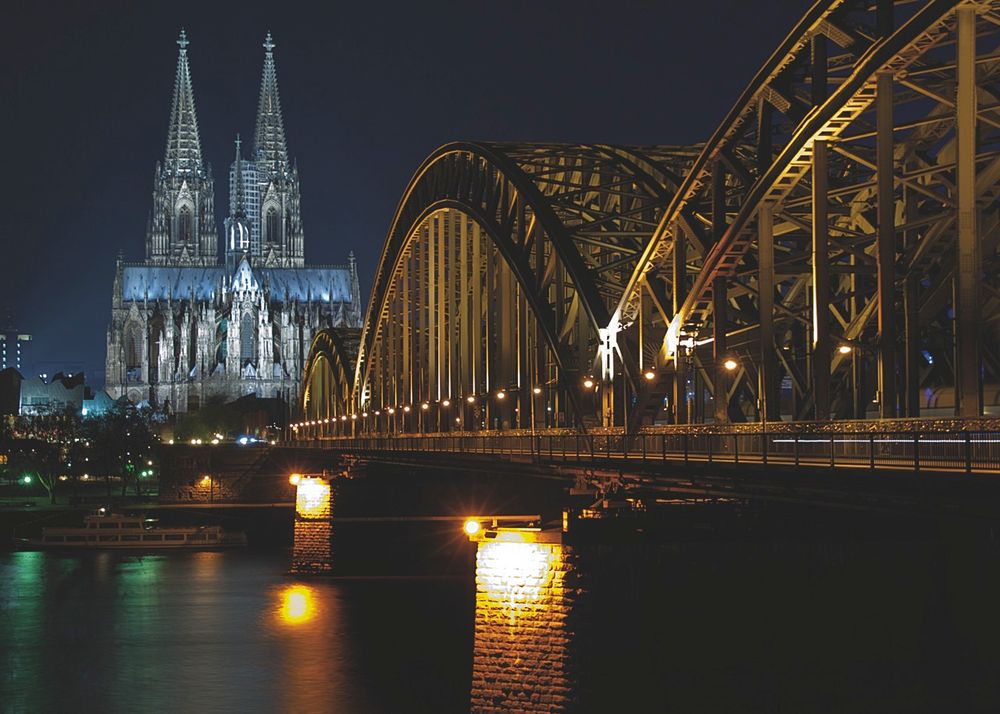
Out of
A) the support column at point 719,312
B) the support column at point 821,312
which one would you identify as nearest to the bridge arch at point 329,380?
the support column at point 719,312

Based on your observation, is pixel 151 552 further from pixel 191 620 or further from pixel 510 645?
pixel 510 645

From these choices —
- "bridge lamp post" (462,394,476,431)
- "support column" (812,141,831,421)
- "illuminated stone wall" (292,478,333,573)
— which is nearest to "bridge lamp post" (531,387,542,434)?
"bridge lamp post" (462,394,476,431)

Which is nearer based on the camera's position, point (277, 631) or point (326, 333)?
point (277, 631)

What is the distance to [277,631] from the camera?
62344 mm

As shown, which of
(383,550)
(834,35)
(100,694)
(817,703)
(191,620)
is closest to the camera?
(817,703)

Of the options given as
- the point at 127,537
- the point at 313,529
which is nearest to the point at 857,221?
the point at 313,529

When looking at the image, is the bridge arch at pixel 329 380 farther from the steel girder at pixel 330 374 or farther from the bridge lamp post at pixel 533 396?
the bridge lamp post at pixel 533 396

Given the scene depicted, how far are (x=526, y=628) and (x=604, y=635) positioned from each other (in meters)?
2.14

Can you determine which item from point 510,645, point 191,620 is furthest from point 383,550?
point 510,645

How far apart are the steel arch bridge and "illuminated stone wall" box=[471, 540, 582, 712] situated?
5.67 meters

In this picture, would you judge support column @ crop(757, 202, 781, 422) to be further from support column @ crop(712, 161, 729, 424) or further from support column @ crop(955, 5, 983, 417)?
support column @ crop(955, 5, 983, 417)

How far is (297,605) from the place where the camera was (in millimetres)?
70312

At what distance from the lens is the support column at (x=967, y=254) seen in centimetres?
2547

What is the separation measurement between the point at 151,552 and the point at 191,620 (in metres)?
40.1
